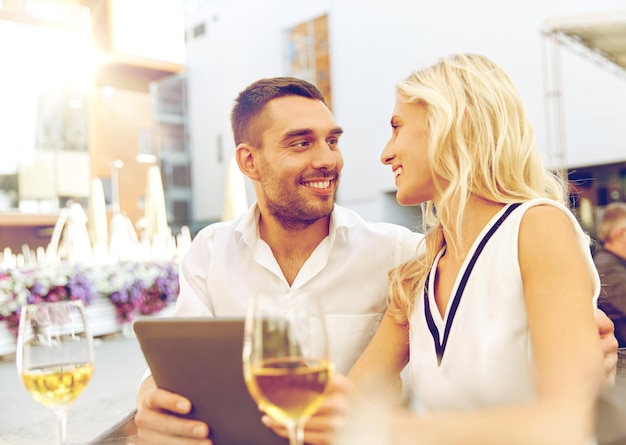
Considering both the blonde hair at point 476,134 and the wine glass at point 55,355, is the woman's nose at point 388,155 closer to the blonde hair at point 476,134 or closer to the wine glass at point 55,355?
the blonde hair at point 476,134

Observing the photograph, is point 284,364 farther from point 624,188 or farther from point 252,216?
point 624,188

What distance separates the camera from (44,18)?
546 inches

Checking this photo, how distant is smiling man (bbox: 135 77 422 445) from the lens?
2.16 m

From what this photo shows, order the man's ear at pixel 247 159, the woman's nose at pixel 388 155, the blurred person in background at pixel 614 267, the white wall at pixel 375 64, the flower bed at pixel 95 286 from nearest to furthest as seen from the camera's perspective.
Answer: the woman's nose at pixel 388 155 < the man's ear at pixel 247 159 < the blurred person in background at pixel 614 267 < the flower bed at pixel 95 286 < the white wall at pixel 375 64

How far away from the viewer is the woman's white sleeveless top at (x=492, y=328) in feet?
4.53

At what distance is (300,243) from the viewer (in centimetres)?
225

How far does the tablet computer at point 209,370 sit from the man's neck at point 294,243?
1.09 metres

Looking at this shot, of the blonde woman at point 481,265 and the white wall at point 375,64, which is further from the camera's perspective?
the white wall at point 375,64

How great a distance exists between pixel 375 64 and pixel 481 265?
2137cm

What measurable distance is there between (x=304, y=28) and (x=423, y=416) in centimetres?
2519

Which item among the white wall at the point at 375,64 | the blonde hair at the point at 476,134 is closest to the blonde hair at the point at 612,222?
the blonde hair at the point at 476,134

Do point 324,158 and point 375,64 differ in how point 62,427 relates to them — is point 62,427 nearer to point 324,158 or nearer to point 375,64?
point 324,158

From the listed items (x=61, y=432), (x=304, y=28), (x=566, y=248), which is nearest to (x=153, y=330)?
(x=61, y=432)

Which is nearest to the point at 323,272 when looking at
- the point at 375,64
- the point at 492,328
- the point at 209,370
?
the point at 492,328
